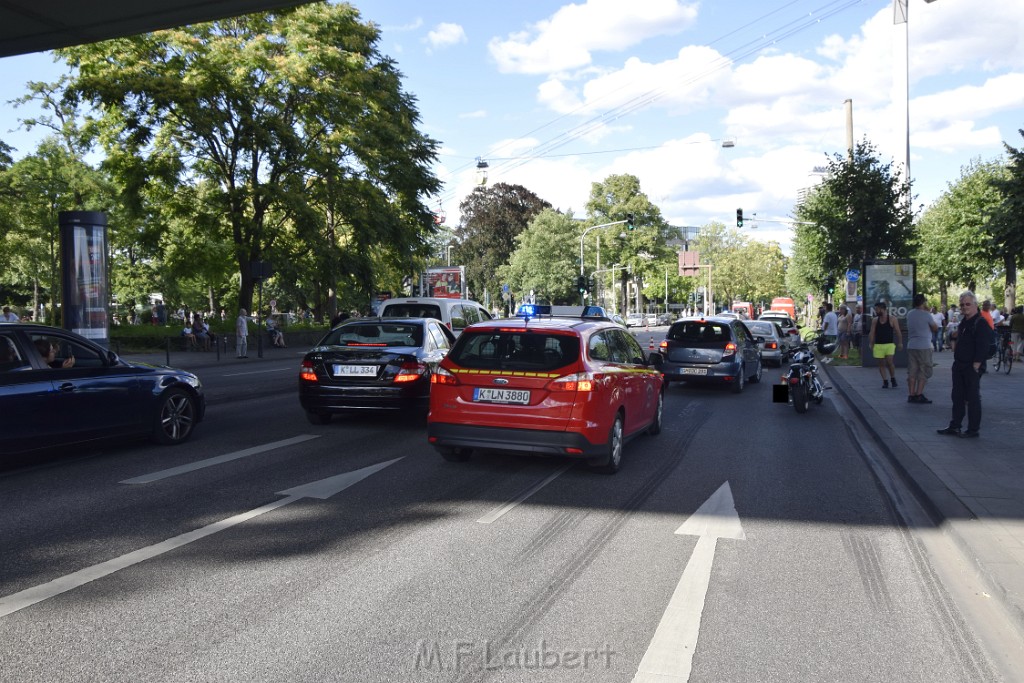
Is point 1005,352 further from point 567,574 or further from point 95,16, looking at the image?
point 95,16

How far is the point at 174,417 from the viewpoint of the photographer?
383 inches

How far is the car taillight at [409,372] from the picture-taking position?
10.6 metres

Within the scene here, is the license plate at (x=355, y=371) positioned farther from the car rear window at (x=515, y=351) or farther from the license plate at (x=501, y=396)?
the license plate at (x=501, y=396)

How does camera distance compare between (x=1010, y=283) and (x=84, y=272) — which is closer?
(x=84, y=272)

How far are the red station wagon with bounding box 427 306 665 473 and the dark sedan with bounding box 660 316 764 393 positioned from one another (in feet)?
27.6

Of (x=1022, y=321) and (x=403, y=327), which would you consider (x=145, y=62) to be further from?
Answer: (x=1022, y=321)

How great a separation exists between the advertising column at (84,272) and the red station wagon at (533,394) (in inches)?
482

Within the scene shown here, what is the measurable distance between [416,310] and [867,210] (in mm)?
16985

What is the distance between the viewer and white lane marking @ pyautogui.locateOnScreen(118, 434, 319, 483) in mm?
7852

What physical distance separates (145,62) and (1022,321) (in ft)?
94.9

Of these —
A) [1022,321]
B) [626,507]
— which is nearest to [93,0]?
[626,507]

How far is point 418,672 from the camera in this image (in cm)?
378

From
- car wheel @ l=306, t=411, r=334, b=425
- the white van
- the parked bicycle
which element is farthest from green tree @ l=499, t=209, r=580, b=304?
car wheel @ l=306, t=411, r=334, b=425

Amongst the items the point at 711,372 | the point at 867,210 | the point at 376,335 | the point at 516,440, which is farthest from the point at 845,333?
the point at 516,440
